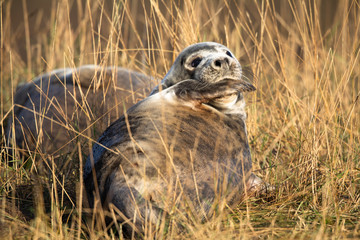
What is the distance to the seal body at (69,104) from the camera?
3.33 metres

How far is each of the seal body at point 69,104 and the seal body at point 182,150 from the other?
2.29 ft

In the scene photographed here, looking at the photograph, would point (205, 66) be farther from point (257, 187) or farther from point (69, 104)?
point (69, 104)

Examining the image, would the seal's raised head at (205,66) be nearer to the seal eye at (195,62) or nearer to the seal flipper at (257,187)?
the seal eye at (195,62)

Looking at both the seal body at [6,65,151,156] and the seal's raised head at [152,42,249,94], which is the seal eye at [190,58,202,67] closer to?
the seal's raised head at [152,42,249,94]

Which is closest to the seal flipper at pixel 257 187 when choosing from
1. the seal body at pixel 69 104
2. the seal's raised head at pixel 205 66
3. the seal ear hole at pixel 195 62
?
the seal's raised head at pixel 205 66

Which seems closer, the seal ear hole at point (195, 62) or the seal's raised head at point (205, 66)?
the seal's raised head at point (205, 66)

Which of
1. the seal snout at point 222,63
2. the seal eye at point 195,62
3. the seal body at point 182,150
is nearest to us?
the seal body at point 182,150

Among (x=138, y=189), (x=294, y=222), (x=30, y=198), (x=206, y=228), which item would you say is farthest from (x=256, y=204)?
(x=30, y=198)

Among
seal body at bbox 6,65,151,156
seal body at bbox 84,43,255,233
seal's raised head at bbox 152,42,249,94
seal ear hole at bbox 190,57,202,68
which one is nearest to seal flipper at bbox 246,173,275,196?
seal body at bbox 84,43,255,233

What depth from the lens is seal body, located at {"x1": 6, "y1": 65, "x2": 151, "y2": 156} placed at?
3328mm

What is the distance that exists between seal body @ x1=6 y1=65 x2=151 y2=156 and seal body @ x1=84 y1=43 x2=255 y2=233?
2.29ft

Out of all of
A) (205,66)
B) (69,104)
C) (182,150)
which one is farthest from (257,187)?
(69,104)

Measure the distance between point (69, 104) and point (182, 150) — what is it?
5.69 ft

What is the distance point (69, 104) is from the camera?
383 cm
